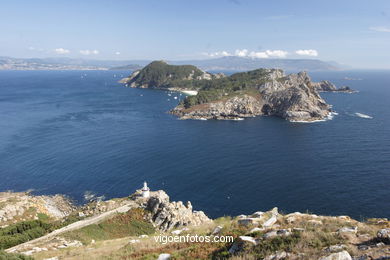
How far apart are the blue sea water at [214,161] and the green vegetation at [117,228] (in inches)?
801

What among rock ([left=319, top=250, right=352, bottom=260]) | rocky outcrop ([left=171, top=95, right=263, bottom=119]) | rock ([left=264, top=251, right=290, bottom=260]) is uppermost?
rock ([left=319, top=250, right=352, bottom=260])

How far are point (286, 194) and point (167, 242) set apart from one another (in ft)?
156

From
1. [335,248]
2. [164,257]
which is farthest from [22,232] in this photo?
[335,248]

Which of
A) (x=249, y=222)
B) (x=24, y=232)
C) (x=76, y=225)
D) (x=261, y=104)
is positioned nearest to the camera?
(x=249, y=222)

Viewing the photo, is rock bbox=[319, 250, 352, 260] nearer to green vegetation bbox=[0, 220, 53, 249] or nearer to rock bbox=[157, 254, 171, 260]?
rock bbox=[157, 254, 171, 260]

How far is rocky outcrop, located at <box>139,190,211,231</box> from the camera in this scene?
42.9 m

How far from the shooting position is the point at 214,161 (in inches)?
3351

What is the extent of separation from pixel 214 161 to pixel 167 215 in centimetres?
4318

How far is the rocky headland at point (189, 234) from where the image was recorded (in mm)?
14617

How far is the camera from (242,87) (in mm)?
189000

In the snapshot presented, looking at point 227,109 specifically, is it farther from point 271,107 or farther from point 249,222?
point 249,222

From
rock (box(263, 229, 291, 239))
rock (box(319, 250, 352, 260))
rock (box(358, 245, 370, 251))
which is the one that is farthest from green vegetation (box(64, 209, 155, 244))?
rock (box(358, 245, 370, 251))

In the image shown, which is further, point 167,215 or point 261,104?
point 261,104

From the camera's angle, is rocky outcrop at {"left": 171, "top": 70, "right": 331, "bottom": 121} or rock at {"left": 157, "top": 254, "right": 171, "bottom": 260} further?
rocky outcrop at {"left": 171, "top": 70, "right": 331, "bottom": 121}
